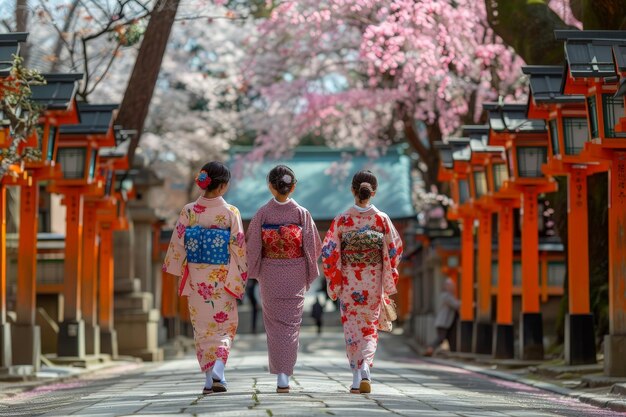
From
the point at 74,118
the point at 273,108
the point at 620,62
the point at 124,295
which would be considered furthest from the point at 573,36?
the point at 273,108

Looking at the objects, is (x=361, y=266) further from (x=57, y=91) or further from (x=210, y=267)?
(x=57, y=91)

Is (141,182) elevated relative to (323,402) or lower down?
elevated

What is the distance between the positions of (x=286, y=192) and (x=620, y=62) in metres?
4.55

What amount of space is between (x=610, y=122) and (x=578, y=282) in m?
3.24

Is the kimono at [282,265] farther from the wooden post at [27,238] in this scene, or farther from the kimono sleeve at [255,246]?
the wooden post at [27,238]

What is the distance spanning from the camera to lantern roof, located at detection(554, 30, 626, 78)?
15.2 meters

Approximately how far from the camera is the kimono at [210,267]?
1233cm

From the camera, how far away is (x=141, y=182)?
29.0 meters

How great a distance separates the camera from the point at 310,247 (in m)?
12.6

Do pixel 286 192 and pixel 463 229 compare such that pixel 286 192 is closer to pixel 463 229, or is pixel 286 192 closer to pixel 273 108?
pixel 463 229

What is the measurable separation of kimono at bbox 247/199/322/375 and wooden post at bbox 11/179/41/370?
6999 mm

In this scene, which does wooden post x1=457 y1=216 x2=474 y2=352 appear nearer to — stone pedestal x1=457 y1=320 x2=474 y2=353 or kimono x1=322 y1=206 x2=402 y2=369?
stone pedestal x1=457 y1=320 x2=474 y2=353

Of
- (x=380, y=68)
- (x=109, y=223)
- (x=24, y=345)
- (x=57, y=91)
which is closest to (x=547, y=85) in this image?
(x=57, y=91)

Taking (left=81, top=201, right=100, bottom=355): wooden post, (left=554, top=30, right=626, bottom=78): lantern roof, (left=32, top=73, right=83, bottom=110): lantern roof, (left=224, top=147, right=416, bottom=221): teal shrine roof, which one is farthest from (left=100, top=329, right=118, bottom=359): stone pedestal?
(left=224, top=147, right=416, bottom=221): teal shrine roof
